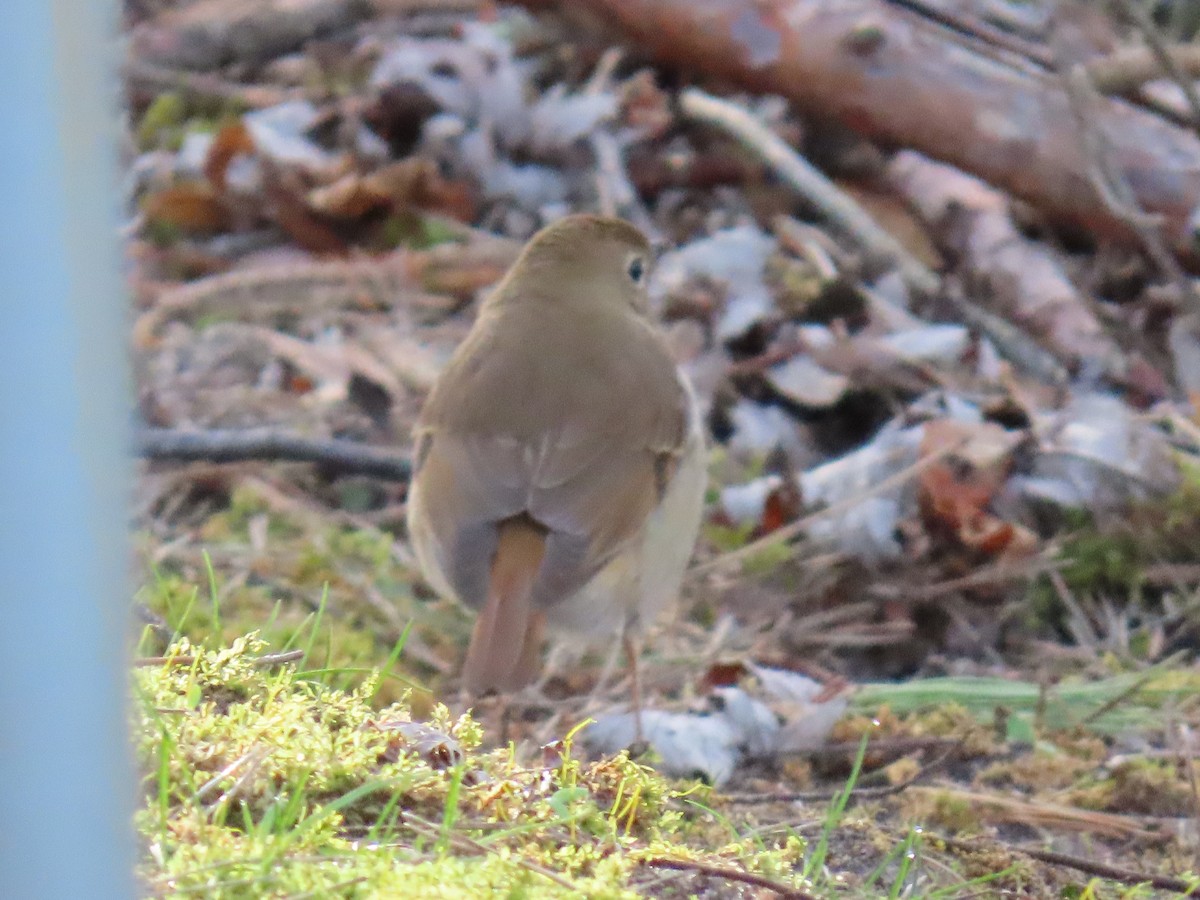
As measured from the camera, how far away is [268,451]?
523 cm

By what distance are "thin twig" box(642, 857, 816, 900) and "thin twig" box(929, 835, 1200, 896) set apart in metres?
0.65

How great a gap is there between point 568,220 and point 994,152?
2.41 meters

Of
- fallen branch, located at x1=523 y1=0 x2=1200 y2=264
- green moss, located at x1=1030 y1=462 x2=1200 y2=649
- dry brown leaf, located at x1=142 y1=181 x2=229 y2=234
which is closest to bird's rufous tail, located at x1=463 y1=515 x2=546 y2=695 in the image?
green moss, located at x1=1030 y1=462 x2=1200 y2=649

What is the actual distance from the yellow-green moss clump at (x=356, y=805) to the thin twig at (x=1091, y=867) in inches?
12.6

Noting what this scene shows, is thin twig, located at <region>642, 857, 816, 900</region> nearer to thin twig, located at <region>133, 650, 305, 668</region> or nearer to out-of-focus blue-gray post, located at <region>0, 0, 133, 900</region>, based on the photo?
thin twig, located at <region>133, 650, 305, 668</region>

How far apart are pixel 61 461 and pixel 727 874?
4.28 ft

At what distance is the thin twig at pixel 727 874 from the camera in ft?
7.07

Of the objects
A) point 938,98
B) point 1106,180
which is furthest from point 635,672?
point 938,98

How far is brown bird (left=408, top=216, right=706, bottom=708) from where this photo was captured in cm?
363

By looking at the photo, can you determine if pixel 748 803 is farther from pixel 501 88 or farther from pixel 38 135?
pixel 501 88

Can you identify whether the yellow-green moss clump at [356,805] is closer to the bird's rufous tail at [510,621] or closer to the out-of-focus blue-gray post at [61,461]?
the out-of-focus blue-gray post at [61,461]

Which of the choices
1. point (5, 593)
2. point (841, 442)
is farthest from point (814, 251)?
point (5, 593)

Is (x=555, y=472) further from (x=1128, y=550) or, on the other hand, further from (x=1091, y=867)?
(x=1128, y=550)

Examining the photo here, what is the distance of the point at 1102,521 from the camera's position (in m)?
4.97
